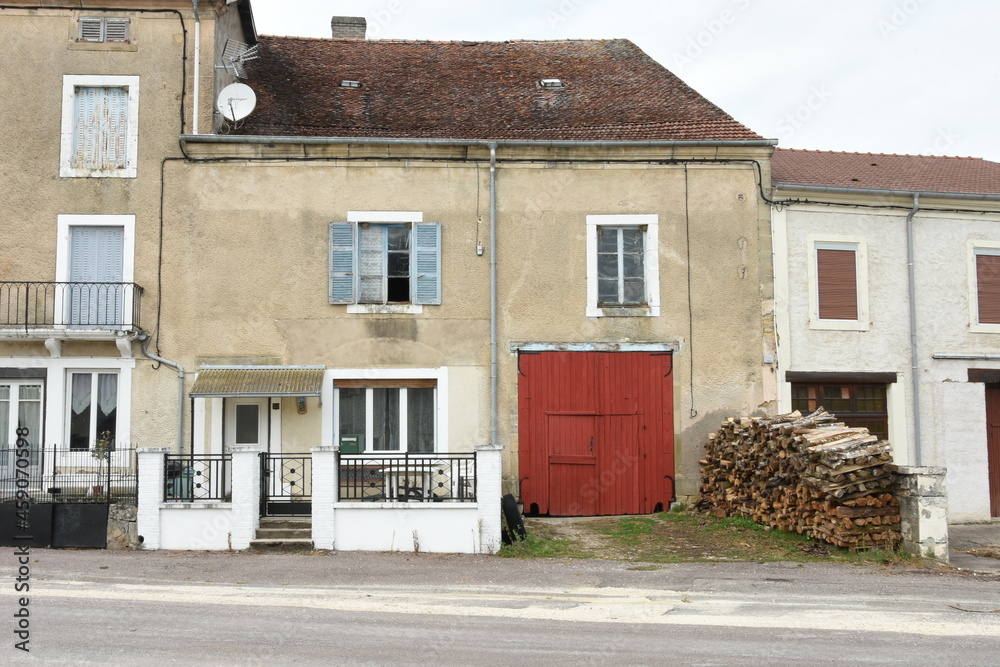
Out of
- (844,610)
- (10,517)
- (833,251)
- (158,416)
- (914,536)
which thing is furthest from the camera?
(833,251)

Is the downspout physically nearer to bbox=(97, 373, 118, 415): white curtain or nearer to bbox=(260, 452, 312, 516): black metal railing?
bbox=(97, 373, 118, 415): white curtain

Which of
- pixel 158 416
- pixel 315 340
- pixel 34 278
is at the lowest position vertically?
pixel 158 416

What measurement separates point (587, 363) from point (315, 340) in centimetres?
447

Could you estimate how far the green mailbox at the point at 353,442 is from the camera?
15016mm

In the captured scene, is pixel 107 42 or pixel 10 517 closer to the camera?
pixel 10 517

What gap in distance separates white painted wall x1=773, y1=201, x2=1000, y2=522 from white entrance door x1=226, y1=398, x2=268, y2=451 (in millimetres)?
8551

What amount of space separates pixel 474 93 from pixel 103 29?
6470 mm

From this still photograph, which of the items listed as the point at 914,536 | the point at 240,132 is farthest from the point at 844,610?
the point at 240,132

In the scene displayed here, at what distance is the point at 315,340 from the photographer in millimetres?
15086

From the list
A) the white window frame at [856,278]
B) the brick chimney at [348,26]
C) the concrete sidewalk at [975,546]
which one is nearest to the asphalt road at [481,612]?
the concrete sidewalk at [975,546]

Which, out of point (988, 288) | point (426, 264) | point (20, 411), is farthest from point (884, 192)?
point (20, 411)

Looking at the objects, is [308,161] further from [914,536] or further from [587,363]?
[914,536]

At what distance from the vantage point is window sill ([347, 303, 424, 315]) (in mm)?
15156

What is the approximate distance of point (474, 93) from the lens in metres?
17.5
